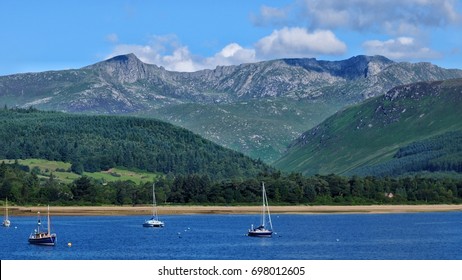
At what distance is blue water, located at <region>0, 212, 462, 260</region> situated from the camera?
12331 centimetres

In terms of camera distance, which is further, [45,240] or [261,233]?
[261,233]

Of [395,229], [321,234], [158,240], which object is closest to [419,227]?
[395,229]

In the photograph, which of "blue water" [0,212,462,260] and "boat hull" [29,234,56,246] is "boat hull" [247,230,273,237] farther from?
"boat hull" [29,234,56,246]

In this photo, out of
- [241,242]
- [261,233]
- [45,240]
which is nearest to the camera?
[45,240]

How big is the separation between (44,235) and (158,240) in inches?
785

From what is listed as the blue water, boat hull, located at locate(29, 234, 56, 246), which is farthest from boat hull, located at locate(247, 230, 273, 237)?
boat hull, located at locate(29, 234, 56, 246)

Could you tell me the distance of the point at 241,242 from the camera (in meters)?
146

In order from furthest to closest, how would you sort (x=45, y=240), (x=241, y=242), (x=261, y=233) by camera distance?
1. (x=261, y=233)
2. (x=241, y=242)
3. (x=45, y=240)

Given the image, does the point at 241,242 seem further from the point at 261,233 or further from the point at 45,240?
the point at 45,240

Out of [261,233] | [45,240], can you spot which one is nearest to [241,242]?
[261,233]

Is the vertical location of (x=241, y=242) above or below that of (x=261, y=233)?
below

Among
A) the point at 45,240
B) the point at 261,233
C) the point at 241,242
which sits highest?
the point at 45,240
